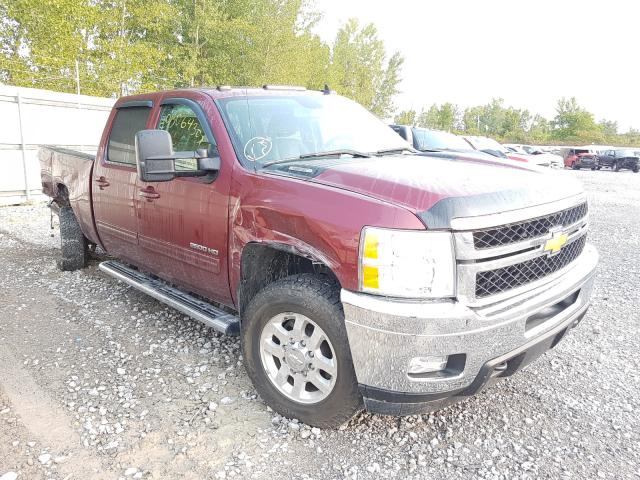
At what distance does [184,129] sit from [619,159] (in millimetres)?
33936

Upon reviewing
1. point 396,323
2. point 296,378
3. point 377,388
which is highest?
point 396,323

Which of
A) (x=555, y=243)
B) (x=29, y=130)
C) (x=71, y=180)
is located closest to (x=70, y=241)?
(x=71, y=180)

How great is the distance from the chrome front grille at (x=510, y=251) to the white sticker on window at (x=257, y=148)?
1406 millimetres

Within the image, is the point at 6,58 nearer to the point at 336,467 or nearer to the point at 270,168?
the point at 270,168

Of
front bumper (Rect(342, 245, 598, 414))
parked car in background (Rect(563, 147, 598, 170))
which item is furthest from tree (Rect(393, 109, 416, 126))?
front bumper (Rect(342, 245, 598, 414))

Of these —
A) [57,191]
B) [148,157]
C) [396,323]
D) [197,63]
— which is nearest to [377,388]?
[396,323]

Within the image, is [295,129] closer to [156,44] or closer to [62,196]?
[62,196]

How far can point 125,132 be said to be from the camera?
415 centimetres

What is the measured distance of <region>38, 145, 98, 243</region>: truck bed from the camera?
4582mm

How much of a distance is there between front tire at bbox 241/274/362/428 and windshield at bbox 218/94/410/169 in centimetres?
86

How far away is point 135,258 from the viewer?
13.2ft

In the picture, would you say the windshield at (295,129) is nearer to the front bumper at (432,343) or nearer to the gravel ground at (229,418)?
the front bumper at (432,343)

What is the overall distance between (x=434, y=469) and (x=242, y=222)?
167 cm

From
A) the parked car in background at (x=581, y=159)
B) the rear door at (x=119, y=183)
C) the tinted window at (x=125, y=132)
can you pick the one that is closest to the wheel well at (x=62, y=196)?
the rear door at (x=119, y=183)
